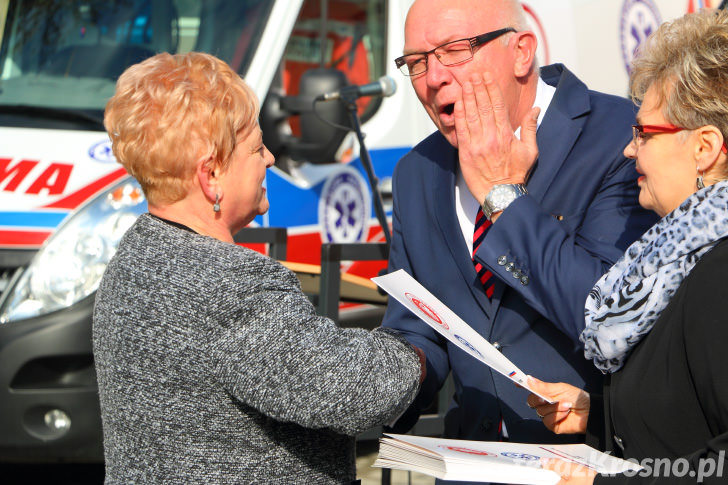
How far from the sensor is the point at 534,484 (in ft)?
5.39

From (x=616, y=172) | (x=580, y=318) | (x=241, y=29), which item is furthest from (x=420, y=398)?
(x=241, y=29)

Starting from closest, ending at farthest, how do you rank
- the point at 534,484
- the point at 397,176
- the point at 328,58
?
the point at 534,484
the point at 397,176
the point at 328,58

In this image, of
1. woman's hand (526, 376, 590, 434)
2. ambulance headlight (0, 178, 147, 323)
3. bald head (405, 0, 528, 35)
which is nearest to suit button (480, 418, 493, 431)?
woman's hand (526, 376, 590, 434)

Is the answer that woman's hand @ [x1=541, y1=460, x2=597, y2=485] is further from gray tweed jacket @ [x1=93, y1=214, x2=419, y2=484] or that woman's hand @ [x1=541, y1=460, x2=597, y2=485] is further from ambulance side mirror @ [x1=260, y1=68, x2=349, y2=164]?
ambulance side mirror @ [x1=260, y1=68, x2=349, y2=164]

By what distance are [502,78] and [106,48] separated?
271 centimetres

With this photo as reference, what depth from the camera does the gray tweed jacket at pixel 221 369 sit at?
1.82 metres

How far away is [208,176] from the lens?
2.03 meters

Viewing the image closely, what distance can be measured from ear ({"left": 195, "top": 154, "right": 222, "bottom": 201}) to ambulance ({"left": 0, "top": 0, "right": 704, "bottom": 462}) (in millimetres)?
1958

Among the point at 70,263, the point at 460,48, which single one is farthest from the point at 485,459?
the point at 70,263

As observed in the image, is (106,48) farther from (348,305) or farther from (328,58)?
(348,305)

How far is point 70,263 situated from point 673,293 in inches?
110

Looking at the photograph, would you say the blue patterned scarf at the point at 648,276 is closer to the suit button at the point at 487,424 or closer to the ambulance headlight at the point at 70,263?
the suit button at the point at 487,424

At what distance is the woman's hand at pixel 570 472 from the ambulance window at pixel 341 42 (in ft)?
10.3

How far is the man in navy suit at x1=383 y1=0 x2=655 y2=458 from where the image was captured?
2082 millimetres
